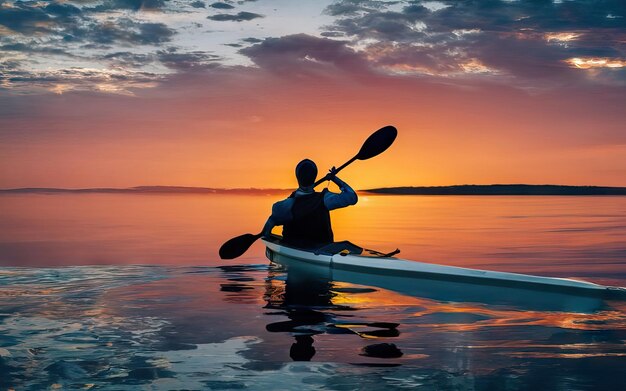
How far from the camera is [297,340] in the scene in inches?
291

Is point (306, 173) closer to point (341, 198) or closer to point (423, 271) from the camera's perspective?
point (341, 198)

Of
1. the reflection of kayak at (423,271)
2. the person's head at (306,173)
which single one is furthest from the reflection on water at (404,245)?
the person's head at (306,173)

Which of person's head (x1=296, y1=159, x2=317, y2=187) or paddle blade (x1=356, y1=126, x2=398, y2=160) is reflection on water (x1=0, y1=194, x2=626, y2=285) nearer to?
paddle blade (x1=356, y1=126, x2=398, y2=160)

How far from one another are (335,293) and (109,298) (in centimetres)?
343

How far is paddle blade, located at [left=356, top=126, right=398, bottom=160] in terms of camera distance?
1504 cm

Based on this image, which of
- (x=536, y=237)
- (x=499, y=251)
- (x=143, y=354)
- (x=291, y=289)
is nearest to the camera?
(x=143, y=354)

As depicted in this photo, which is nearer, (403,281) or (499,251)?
(403,281)

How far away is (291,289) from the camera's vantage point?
38.2 feet

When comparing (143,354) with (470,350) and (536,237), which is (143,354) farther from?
(536,237)

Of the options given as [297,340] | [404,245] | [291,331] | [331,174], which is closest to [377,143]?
[331,174]

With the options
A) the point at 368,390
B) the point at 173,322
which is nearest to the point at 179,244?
the point at 173,322

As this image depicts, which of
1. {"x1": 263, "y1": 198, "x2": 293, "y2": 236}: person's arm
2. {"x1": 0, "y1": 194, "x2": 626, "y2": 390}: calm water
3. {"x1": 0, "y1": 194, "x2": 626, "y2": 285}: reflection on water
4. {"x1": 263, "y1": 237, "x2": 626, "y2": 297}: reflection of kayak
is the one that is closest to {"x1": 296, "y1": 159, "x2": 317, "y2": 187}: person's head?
{"x1": 263, "y1": 198, "x2": 293, "y2": 236}: person's arm

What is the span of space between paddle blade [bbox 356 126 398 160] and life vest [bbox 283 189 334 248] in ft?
7.94

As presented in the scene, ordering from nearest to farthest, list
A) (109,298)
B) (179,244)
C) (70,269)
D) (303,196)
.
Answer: (109,298)
(303,196)
(70,269)
(179,244)
